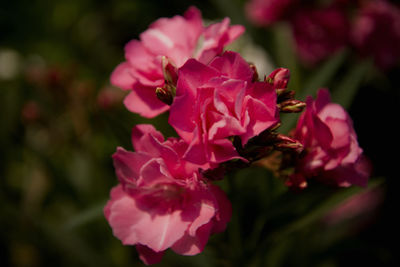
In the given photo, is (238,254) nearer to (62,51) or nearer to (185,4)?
(185,4)

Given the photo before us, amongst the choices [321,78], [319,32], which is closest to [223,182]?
[321,78]

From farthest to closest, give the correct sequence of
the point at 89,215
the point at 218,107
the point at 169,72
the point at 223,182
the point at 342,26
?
the point at 342,26 < the point at 89,215 < the point at 223,182 < the point at 169,72 < the point at 218,107

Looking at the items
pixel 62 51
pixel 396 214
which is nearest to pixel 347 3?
pixel 396 214

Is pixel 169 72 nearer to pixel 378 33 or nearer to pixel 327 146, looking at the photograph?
pixel 327 146

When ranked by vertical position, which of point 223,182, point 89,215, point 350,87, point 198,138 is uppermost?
point 198,138

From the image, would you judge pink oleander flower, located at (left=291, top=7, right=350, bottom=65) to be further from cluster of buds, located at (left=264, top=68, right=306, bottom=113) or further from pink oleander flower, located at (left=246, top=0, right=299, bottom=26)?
cluster of buds, located at (left=264, top=68, right=306, bottom=113)

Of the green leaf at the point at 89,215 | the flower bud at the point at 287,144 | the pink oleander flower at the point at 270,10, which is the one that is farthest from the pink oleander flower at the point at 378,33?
the green leaf at the point at 89,215
